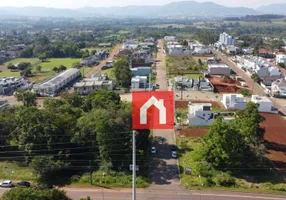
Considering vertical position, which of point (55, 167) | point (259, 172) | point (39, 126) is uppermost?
point (39, 126)

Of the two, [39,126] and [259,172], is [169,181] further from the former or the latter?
[39,126]

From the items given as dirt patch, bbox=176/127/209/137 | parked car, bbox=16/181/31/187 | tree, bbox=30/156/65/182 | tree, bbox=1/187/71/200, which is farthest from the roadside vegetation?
parked car, bbox=16/181/31/187

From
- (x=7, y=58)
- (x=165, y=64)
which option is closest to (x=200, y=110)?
(x=165, y=64)

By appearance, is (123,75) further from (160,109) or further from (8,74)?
(160,109)

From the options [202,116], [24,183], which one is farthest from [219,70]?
[24,183]

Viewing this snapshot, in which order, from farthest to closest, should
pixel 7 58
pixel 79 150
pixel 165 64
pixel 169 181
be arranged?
A: pixel 7 58, pixel 165 64, pixel 79 150, pixel 169 181

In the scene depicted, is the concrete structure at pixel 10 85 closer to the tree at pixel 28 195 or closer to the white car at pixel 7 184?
the white car at pixel 7 184
